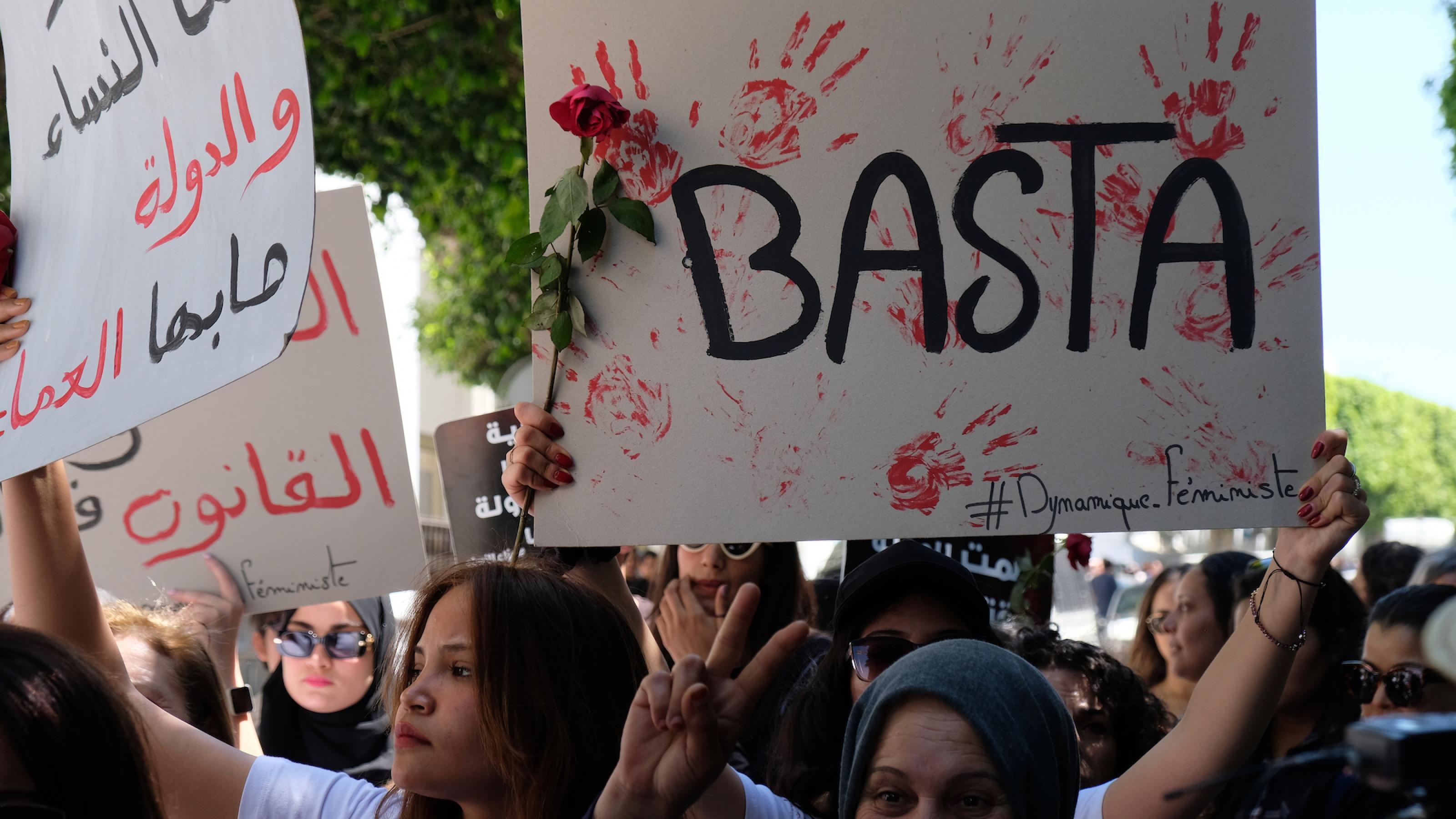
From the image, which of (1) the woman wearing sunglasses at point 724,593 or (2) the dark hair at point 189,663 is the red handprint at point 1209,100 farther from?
(2) the dark hair at point 189,663

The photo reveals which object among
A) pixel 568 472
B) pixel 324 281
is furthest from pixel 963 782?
→ pixel 324 281

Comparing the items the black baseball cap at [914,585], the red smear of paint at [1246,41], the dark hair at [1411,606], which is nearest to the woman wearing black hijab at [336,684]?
the black baseball cap at [914,585]

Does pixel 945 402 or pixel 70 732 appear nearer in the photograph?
pixel 70 732

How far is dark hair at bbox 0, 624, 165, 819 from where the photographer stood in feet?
4.38

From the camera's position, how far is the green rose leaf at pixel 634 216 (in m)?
1.92

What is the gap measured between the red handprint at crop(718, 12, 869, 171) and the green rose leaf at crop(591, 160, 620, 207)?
0.18 m

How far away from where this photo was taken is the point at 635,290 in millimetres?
1952

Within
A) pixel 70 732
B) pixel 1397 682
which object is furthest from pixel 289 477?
pixel 1397 682

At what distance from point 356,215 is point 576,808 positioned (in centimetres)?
174

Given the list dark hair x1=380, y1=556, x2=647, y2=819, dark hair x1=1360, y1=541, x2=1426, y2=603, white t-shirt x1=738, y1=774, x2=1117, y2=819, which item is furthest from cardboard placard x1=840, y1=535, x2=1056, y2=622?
dark hair x1=1360, y1=541, x2=1426, y2=603

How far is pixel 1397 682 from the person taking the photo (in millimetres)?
2604

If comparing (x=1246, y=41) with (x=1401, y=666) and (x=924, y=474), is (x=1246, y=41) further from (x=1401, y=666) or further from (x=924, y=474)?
(x=1401, y=666)

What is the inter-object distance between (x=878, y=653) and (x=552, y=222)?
1033 millimetres

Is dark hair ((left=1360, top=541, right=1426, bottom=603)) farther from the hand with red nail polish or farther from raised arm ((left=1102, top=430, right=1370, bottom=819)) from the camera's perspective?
the hand with red nail polish
